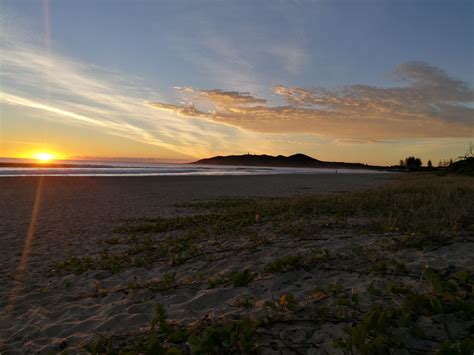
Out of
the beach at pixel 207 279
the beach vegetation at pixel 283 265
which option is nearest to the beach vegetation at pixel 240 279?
the beach at pixel 207 279

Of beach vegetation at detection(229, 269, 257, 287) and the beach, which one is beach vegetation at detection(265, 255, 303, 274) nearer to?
the beach

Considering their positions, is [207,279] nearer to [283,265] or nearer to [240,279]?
[240,279]

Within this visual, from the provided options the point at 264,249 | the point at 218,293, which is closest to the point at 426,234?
the point at 264,249

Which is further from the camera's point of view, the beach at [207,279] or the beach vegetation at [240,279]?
the beach vegetation at [240,279]

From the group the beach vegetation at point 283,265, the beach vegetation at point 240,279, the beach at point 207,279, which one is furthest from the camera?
the beach vegetation at point 283,265

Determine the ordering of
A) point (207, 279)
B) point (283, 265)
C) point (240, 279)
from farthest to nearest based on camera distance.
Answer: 1. point (207, 279)
2. point (283, 265)
3. point (240, 279)

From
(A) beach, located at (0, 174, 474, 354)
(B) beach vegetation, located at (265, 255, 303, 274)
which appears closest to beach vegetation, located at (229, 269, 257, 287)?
(A) beach, located at (0, 174, 474, 354)

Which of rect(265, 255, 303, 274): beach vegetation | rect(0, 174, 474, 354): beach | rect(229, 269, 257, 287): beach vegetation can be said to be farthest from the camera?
rect(265, 255, 303, 274): beach vegetation

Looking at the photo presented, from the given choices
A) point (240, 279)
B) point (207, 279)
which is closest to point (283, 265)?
point (240, 279)

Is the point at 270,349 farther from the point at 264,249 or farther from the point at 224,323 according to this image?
the point at 264,249

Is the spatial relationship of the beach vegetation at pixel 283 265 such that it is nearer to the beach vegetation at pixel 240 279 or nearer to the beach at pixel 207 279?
the beach at pixel 207 279

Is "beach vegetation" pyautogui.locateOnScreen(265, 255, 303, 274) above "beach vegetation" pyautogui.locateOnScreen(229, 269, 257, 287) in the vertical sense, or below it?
above

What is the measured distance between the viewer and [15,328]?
3695 millimetres

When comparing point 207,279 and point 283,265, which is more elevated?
point 283,265
